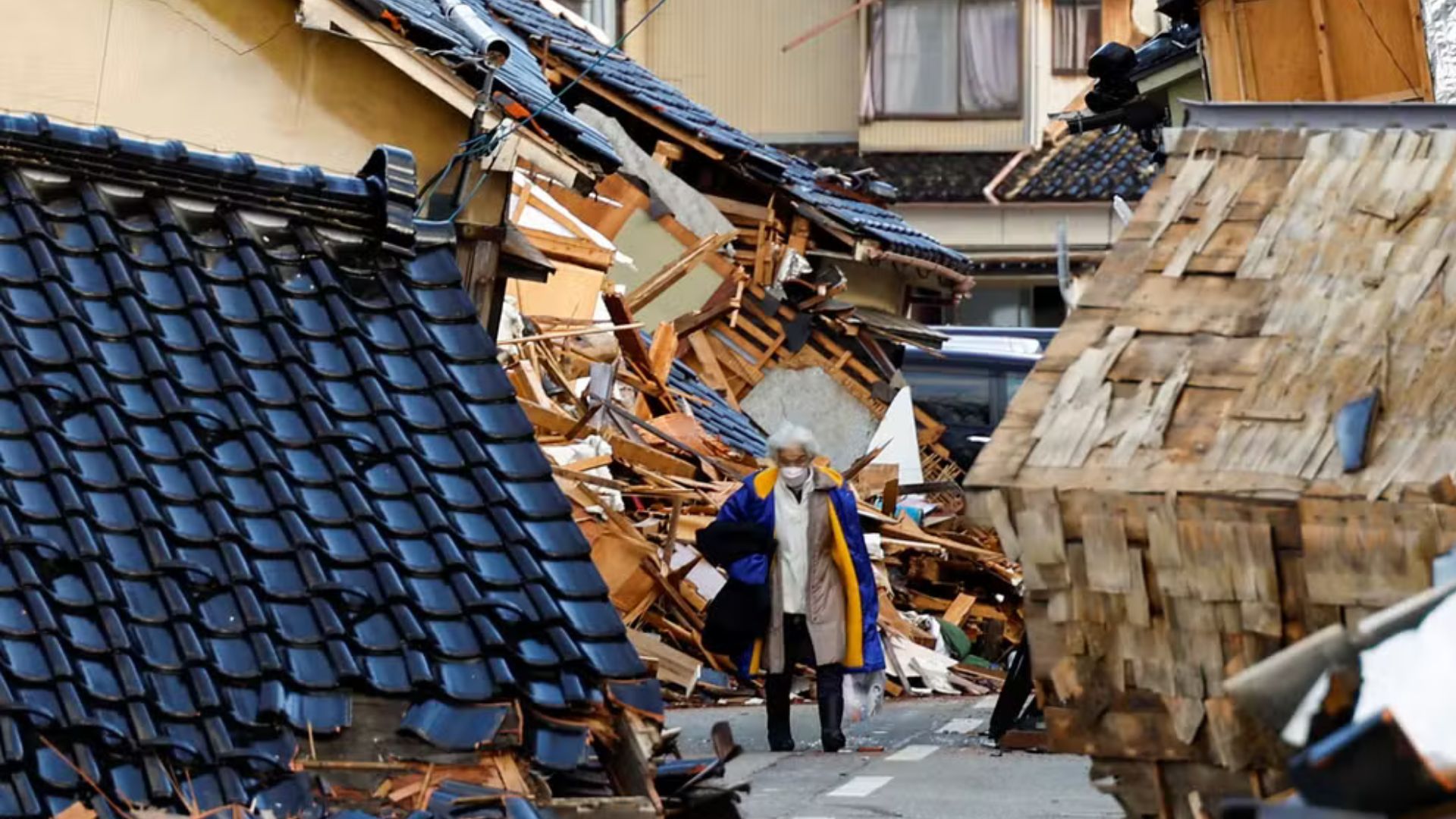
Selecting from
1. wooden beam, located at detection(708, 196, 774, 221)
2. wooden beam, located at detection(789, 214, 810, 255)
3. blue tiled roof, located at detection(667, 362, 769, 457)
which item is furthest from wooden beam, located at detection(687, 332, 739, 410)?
wooden beam, located at detection(789, 214, 810, 255)

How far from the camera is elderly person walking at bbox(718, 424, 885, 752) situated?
1462 centimetres

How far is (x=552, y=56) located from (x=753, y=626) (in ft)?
30.3

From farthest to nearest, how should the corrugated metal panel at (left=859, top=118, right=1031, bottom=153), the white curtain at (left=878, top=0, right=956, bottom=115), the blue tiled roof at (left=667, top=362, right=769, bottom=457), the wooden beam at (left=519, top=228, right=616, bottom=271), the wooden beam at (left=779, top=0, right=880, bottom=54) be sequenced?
the corrugated metal panel at (left=859, top=118, right=1031, bottom=153) < the white curtain at (left=878, top=0, right=956, bottom=115) < the wooden beam at (left=779, top=0, right=880, bottom=54) < the blue tiled roof at (left=667, top=362, right=769, bottom=457) < the wooden beam at (left=519, top=228, right=616, bottom=271)

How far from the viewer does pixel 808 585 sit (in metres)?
14.7

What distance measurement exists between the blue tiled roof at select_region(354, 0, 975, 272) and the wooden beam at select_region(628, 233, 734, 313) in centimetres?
120

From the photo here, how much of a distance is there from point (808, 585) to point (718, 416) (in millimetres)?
8015

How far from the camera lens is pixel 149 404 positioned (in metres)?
9.53

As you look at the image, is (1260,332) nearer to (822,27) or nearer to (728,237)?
(728,237)

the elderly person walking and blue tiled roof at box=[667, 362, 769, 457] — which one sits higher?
blue tiled roof at box=[667, 362, 769, 457]

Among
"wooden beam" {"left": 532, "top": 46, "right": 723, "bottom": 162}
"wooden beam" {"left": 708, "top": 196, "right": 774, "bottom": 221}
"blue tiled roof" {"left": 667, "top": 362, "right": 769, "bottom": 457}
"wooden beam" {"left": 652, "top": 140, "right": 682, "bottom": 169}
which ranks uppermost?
"wooden beam" {"left": 532, "top": 46, "right": 723, "bottom": 162}

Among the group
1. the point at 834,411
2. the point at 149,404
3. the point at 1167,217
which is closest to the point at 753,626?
the point at 149,404

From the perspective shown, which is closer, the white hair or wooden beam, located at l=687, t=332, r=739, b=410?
the white hair

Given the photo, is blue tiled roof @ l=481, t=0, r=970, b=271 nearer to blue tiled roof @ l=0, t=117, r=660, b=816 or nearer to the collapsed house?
the collapsed house

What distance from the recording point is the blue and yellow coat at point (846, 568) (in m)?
14.7
